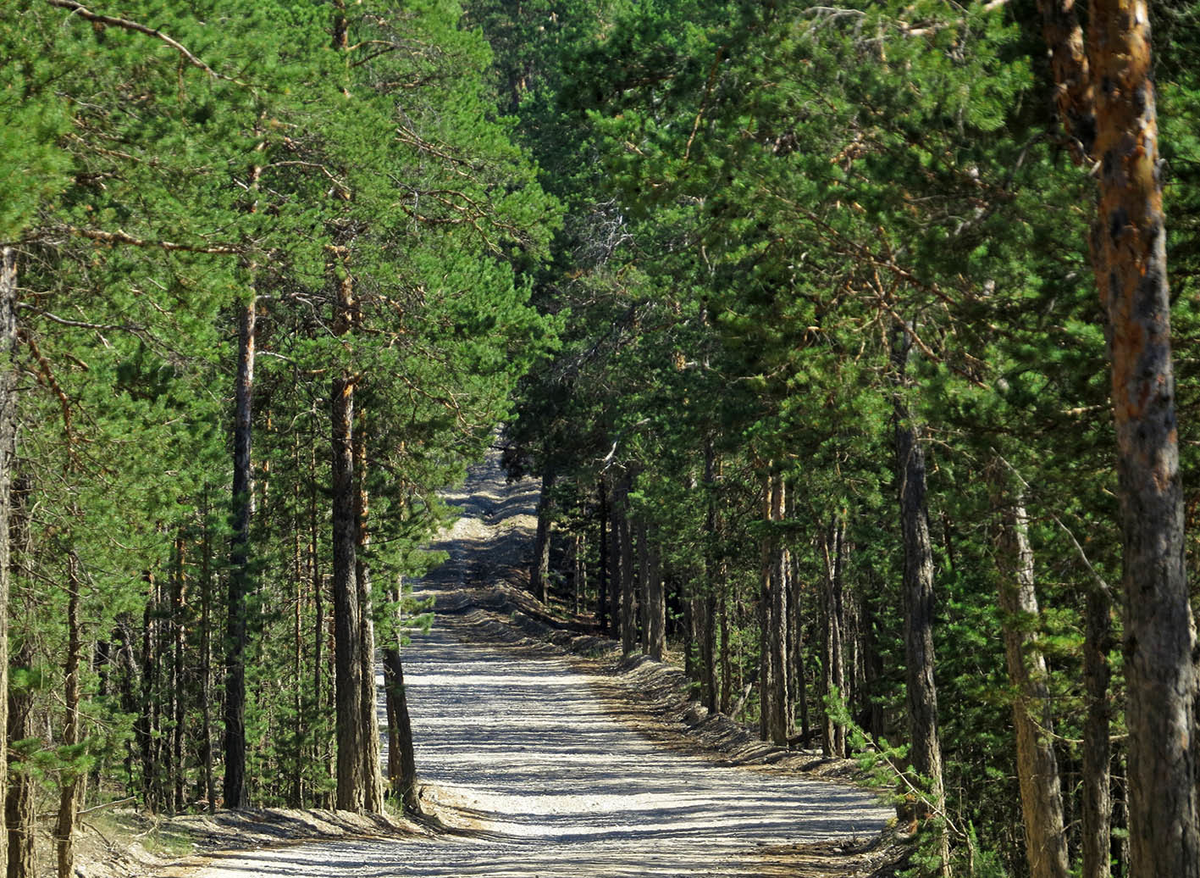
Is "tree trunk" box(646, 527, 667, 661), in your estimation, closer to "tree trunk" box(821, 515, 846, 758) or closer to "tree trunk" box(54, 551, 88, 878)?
"tree trunk" box(821, 515, 846, 758)

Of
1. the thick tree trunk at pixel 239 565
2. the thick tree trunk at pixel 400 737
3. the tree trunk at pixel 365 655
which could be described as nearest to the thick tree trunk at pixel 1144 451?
the thick tree trunk at pixel 239 565

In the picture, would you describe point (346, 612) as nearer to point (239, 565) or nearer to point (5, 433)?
point (239, 565)

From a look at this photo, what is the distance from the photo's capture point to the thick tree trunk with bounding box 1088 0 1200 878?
244 inches

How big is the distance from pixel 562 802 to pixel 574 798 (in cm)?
25

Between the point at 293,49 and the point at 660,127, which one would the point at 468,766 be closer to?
the point at 293,49

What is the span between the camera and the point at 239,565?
58.4ft

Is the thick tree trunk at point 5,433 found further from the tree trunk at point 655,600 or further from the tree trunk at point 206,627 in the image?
the tree trunk at point 655,600

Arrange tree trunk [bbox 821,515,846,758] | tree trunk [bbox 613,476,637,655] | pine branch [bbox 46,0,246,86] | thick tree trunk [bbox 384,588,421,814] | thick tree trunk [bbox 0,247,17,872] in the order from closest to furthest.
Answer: pine branch [bbox 46,0,246,86] → thick tree trunk [bbox 0,247,17,872] → thick tree trunk [bbox 384,588,421,814] → tree trunk [bbox 821,515,846,758] → tree trunk [bbox 613,476,637,655]

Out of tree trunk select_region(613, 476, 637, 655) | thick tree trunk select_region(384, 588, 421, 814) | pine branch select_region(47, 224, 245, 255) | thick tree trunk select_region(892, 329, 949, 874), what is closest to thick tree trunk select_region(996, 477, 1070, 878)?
thick tree trunk select_region(892, 329, 949, 874)

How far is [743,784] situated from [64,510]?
1372 cm

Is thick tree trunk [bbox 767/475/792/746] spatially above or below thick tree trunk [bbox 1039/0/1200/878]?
below

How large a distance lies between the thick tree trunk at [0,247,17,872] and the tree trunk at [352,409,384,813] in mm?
8431

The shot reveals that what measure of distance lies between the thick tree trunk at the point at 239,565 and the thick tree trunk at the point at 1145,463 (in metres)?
12.6

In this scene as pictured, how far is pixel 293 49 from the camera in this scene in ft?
43.3
